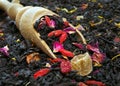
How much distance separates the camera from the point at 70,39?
311cm

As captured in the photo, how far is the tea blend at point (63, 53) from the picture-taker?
267cm

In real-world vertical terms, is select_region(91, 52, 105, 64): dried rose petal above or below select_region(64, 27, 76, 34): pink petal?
below

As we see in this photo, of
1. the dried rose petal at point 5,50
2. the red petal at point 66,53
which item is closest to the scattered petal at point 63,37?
the red petal at point 66,53

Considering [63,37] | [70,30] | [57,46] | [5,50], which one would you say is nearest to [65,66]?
[57,46]

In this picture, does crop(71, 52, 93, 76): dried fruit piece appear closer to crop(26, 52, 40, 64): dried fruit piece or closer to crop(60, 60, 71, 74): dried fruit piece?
crop(60, 60, 71, 74): dried fruit piece

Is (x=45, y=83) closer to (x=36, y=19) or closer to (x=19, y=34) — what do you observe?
(x=36, y=19)

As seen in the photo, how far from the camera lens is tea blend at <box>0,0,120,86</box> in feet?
8.76

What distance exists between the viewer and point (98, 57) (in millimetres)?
2908

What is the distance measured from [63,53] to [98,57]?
1.04 feet

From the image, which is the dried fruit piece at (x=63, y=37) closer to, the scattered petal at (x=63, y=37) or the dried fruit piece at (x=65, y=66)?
the scattered petal at (x=63, y=37)

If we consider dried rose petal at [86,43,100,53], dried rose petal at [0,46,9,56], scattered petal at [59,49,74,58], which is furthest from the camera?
dried rose petal at [0,46,9,56]

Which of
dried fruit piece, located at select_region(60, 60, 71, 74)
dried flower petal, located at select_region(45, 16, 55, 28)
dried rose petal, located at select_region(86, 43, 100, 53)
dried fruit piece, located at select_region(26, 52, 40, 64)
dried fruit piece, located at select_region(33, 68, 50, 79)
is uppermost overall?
dried flower petal, located at select_region(45, 16, 55, 28)

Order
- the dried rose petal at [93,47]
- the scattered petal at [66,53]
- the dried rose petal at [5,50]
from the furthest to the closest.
Result: the dried rose petal at [5,50] < the dried rose petal at [93,47] < the scattered petal at [66,53]

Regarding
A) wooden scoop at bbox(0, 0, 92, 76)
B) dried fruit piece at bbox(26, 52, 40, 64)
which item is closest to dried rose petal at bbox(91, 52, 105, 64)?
wooden scoop at bbox(0, 0, 92, 76)
